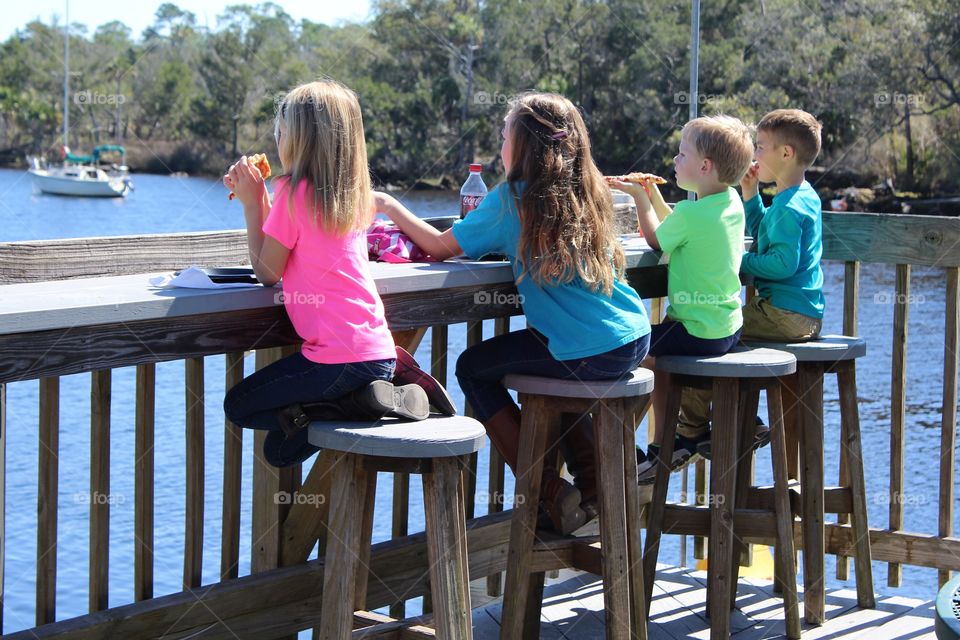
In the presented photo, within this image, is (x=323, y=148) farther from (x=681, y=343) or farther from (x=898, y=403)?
(x=898, y=403)

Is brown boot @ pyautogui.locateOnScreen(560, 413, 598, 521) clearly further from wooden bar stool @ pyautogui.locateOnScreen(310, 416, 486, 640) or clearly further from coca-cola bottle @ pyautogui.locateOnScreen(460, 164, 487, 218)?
wooden bar stool @ pyautogui.locateOnScreen(310, 416, 486, 640)

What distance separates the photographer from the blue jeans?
2723mm

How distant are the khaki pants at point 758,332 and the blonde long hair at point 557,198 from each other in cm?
72

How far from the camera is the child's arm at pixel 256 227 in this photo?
2367 millimetres

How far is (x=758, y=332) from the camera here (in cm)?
338

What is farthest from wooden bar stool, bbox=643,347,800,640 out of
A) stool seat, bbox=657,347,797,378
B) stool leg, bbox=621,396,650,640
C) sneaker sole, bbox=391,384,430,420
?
sneaker sole, bbox=391,384,430,420

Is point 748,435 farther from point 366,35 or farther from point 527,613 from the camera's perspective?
point 366,35

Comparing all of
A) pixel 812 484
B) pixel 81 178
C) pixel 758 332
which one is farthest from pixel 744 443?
pixel 81 178

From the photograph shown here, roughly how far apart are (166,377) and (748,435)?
1020 cm

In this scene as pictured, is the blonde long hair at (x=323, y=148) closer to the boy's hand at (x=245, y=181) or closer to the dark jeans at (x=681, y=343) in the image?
the boy's hand at (x=245, y=181)

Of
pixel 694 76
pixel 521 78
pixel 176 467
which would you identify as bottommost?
pixel 176 467

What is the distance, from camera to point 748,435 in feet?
10.8

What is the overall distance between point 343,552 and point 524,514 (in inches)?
23.9

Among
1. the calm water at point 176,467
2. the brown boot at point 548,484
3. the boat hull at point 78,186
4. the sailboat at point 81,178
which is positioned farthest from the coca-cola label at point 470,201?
the boat hull at point 78,186
